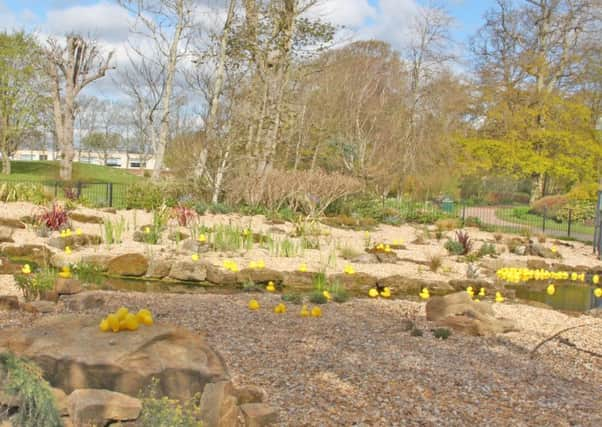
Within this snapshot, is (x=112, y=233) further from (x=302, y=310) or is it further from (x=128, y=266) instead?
(x=302, y=310)

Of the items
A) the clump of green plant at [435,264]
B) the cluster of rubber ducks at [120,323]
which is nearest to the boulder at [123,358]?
the cluster of rubber ducks at [120,323]

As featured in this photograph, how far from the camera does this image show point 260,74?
17.0 metres

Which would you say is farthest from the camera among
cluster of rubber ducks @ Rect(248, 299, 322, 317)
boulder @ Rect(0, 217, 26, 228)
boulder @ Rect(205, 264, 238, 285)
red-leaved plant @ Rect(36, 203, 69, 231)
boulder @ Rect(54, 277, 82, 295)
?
red-leaved plant @ Rect(36, 203, 69, 231)

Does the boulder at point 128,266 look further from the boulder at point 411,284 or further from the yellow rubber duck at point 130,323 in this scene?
the yellow rubber duck at point 130,323

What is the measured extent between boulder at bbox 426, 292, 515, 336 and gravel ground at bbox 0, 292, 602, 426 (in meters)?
0.12

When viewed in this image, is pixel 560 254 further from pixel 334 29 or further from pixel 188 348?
pixel 188 348

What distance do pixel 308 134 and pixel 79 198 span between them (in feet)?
31.9

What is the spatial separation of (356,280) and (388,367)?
4.19 m

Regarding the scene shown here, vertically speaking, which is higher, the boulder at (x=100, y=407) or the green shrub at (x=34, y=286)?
the boulder at (x=100, y=407)

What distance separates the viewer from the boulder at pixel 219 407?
2.60m

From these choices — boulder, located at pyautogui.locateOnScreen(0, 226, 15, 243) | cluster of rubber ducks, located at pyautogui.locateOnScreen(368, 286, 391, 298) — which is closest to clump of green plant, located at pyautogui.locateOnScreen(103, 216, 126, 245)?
boulder, located at pyautogui.locateOnScreen(0, 226, 15, 243)

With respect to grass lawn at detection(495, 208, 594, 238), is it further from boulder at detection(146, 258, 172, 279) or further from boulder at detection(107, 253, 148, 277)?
boulder at detection(107, 253, 148, 277)

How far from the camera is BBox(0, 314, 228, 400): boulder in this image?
277 centimetres

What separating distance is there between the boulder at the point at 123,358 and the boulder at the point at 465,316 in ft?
Answer: 9.08
